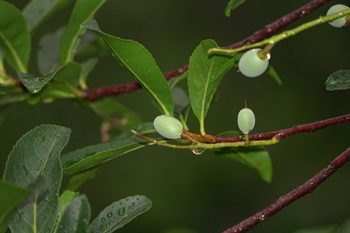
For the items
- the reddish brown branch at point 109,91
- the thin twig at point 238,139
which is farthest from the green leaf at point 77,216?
the reddish brown branch at point 109,91

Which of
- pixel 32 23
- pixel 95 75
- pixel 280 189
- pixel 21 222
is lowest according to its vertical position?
pixel 21 222

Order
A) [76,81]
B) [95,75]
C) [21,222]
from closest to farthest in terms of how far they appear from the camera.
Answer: [21,222] < [76,81] < [95,75]

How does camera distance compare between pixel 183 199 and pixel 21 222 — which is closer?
pixel 21 222

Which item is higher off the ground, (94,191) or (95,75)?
(95,75)

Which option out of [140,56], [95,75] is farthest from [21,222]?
[95,75]

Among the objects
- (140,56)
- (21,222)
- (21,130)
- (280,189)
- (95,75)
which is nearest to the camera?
(21,222)

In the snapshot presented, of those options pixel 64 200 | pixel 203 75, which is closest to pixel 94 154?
pixel 64 200

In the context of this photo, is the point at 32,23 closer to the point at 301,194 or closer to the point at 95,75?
the point at 301,194
